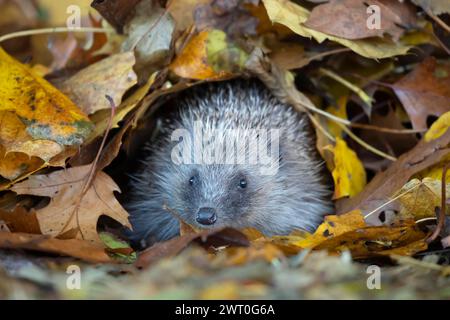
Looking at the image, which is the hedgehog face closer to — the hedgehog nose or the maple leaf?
the hedgehog nose

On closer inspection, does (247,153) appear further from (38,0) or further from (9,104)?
(38,0)

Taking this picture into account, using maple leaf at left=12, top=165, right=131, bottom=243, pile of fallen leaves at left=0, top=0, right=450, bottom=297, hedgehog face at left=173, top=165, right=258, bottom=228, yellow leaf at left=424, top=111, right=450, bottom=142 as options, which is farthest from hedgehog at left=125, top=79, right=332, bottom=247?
yellow leaf at left=424, top=111, right=450, bottom=142

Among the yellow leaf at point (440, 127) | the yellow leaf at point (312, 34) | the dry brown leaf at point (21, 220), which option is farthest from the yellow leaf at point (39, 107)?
the yellow leaf at point (440, 127)

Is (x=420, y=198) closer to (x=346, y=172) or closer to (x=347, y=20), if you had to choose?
(x=346, y=172)

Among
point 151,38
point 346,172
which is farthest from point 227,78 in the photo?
point 346,172

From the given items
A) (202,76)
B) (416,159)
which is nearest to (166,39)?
(202,76)

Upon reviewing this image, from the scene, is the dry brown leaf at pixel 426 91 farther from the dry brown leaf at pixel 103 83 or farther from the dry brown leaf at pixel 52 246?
the dry brown leaf at pixel 52 246
